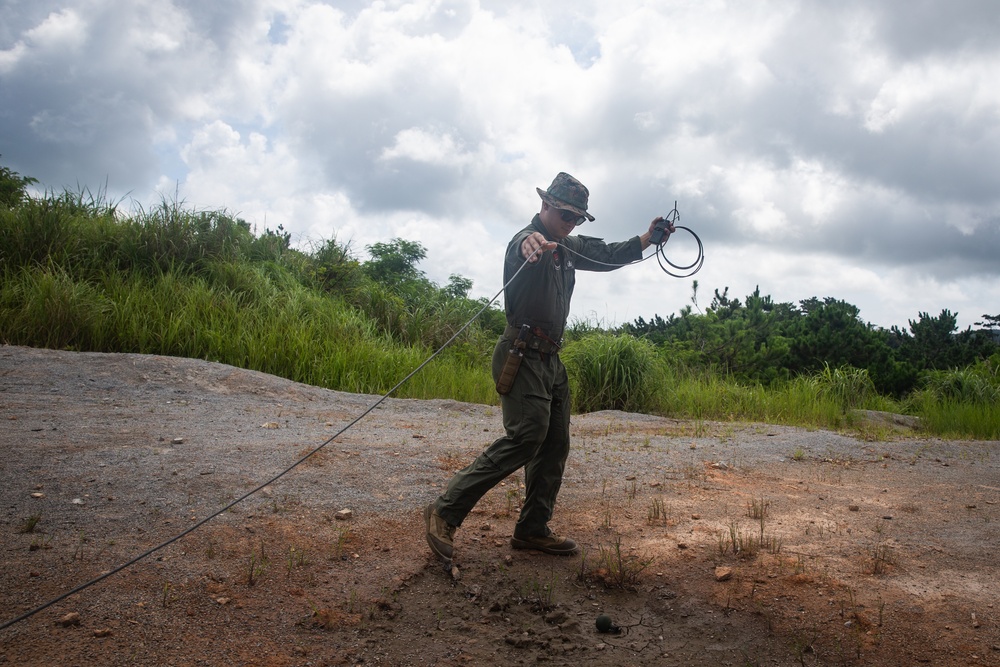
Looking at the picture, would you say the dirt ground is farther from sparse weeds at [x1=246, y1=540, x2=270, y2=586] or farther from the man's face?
the man's face

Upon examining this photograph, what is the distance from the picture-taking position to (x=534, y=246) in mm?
3873

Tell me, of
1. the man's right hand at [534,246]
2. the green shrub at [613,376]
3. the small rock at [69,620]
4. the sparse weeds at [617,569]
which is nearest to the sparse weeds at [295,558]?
the small rock at [69,620]

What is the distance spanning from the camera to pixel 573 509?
5152mm

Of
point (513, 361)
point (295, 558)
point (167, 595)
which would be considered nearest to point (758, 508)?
point (513, 361)

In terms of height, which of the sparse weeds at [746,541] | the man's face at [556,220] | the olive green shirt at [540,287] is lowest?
the sparse weeds at [746,541]

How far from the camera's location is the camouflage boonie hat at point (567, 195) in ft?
13.8

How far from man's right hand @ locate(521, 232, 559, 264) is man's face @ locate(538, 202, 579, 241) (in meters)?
0.37

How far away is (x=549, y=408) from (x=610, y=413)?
6881mm

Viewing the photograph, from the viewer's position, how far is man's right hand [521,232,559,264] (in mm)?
3803

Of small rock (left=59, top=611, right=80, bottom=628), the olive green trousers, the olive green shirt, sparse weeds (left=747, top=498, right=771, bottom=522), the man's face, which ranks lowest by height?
small rock (left=59, top=611, right=80, bottom=628)

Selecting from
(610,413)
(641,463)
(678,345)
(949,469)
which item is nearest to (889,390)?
(678,345)

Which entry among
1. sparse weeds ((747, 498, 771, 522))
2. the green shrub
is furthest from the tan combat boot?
the green shrub

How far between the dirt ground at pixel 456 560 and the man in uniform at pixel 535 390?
217 mm

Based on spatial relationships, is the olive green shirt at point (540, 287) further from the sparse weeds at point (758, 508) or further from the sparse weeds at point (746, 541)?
the sparse weeds at point (758, 508)
